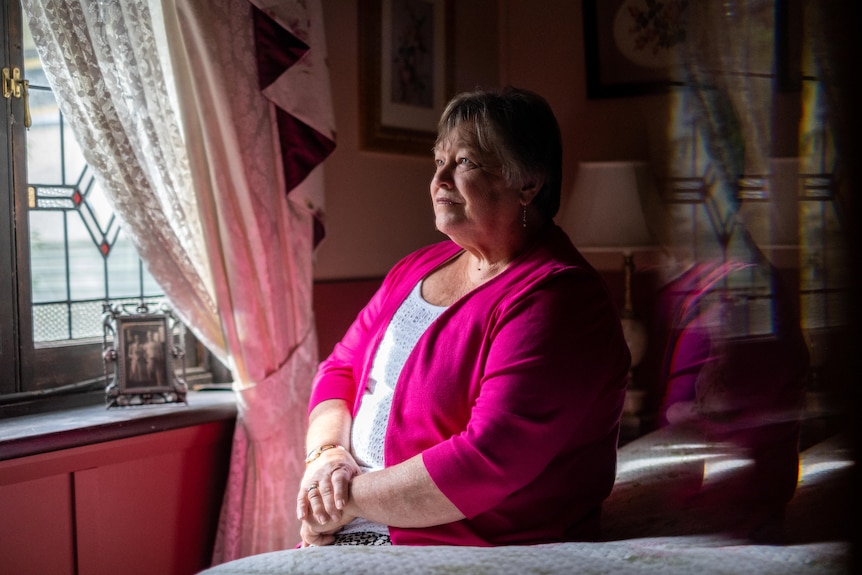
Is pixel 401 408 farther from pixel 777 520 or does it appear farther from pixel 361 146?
pixel 361 146

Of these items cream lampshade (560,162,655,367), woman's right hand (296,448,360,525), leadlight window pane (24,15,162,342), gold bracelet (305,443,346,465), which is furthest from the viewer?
cream lampshade (560,162,655,367)

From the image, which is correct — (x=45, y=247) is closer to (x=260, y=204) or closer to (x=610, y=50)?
(x=260, y=204)

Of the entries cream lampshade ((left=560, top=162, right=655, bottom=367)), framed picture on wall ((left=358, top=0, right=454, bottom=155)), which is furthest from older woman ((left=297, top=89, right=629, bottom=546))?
framed picture on wall ((left=358, top=0, right=454, bottom=155))

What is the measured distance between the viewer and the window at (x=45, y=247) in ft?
5.71

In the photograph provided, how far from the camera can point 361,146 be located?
7.77 ft

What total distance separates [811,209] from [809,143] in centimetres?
2

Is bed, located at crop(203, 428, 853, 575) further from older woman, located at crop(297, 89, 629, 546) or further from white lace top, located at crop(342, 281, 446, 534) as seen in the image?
white lace top, located at crop(342, 281, 446, 534)

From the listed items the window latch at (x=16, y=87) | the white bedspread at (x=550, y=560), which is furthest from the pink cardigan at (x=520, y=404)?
the window latch at (x=16, y=87)

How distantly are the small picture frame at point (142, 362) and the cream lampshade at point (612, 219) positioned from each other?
3.86ft

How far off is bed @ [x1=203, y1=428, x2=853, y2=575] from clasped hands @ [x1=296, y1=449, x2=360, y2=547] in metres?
0.36

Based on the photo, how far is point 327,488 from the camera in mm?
1228

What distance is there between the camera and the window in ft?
5.71

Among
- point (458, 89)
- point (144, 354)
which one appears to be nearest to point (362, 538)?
point (144, 354)

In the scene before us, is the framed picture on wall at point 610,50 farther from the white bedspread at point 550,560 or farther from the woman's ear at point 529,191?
the white bedspread at point 550,560
